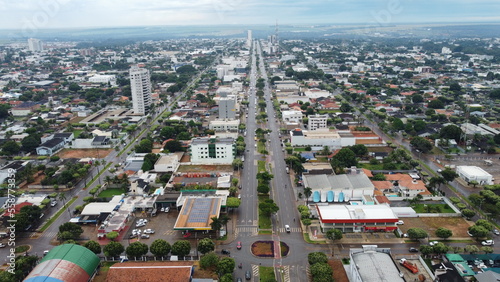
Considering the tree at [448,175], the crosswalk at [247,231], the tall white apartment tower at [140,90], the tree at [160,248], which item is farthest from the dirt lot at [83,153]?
the tree at [448,175]

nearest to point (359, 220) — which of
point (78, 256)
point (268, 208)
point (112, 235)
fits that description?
point (268, 208)

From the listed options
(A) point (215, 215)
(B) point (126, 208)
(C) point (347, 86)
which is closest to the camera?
(A) point (215, 215)

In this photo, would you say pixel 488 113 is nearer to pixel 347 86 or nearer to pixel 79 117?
pixel 347 86

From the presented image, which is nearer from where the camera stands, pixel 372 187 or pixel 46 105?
pixel 372 187

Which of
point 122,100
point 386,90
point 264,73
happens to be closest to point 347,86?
point 386,90

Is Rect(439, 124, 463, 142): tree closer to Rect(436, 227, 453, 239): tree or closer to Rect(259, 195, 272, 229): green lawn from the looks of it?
Rect(436, 227, 453, 239): tree

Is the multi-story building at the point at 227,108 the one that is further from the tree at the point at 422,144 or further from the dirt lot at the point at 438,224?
the dirt lot at the point at 438,224
